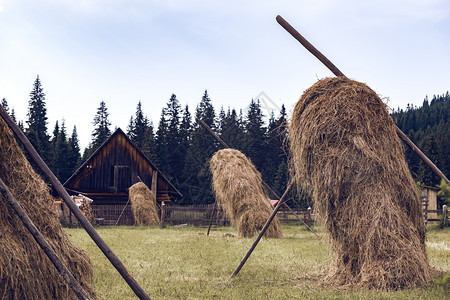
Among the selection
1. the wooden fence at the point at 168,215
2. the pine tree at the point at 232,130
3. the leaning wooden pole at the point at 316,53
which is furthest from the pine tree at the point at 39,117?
the leaning wooden pole at the point at 316,53

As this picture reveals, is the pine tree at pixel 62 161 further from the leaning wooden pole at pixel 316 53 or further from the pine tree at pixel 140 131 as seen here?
the leaning wooden pole at pixel 316 53

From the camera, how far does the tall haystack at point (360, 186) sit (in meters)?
6.29

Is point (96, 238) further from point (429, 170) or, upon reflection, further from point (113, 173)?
point (429, 170)

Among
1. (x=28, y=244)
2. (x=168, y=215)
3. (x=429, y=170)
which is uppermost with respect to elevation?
(x=429, y=170)

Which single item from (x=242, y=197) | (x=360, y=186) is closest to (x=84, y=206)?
(x=242, y=197)

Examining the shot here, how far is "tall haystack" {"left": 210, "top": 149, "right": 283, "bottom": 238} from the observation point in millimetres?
15273

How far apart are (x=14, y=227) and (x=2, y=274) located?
534 millimetres

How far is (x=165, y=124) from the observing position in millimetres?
59406

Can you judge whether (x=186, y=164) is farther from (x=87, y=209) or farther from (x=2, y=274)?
(x=2, y=274)

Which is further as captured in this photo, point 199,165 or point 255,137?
point 255,137

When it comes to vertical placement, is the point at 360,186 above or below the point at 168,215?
above

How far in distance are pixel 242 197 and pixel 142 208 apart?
9.49 m

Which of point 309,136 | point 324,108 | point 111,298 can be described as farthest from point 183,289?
point 324,108

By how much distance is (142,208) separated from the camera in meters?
23.3
